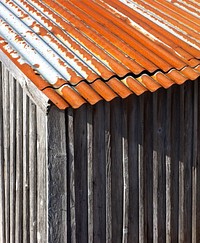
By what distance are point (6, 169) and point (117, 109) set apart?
1.22m

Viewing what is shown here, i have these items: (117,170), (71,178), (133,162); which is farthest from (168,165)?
(71,178)

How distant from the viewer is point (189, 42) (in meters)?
5.80

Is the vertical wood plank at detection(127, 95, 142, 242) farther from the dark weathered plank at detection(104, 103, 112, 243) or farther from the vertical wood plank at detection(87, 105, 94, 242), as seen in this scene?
the vertical wood plank at detection(87, 105, 94, 242)

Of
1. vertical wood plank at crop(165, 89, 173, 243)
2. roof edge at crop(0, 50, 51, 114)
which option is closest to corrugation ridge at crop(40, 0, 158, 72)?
vertical wood plank at crop(165, 89, 173, 243)

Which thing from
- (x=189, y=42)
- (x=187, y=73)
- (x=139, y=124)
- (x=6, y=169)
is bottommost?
(x=6, y=169)

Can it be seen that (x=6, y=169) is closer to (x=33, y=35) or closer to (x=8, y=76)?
(x=8, y=76)

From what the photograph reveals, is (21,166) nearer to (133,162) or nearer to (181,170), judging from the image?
(133,162)

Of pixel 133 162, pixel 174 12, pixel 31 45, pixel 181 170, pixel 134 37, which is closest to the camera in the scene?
pixel 31 45

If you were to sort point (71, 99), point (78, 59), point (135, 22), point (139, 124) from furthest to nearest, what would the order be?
point (135, 22) → point (139, 124) → point (78, 59) → point (71, 99)

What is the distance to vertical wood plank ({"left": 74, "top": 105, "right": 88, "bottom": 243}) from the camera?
4957 mm

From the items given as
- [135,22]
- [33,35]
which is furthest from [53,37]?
[135,22]

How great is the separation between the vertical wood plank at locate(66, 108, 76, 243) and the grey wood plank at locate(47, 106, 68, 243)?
0.20 feet

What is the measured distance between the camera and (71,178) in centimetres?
493

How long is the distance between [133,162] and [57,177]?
905 mm
